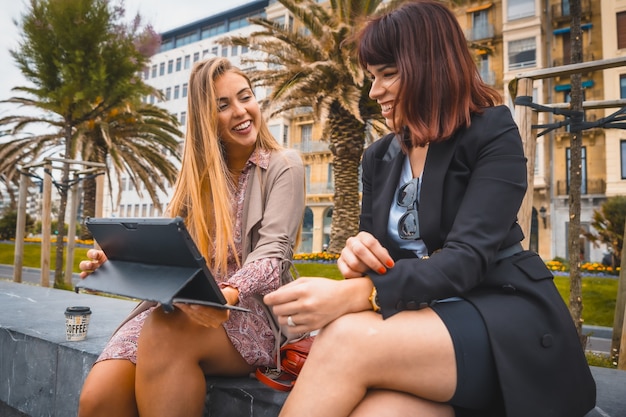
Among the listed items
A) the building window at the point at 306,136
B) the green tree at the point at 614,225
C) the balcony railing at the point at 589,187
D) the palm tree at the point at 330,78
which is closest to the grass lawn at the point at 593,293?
the palm tree at the point at 330,78

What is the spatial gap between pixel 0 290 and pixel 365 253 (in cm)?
536

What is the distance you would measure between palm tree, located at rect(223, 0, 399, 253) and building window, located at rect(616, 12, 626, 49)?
16.1 m

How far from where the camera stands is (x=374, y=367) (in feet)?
3.30

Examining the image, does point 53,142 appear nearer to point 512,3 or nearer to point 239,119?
point 239,119

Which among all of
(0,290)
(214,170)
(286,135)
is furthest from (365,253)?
(286,135)

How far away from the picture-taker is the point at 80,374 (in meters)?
2.29

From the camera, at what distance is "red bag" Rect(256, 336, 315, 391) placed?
1.61m

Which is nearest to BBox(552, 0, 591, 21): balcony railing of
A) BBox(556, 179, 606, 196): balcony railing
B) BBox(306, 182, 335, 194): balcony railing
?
BBox(556, 179, 606, 196): balcony railing

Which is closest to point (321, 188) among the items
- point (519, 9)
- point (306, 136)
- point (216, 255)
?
point (306, 136)

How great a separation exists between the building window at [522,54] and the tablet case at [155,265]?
24.8m

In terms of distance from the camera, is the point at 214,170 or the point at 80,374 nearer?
the point at 214,170

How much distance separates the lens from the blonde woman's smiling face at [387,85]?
4.67 feet

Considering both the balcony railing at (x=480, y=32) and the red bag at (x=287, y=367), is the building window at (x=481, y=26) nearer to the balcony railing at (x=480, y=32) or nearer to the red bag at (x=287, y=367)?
the balcony railing at (x=480, y=32)

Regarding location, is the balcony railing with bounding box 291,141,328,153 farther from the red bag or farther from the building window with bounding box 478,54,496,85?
the red bag
